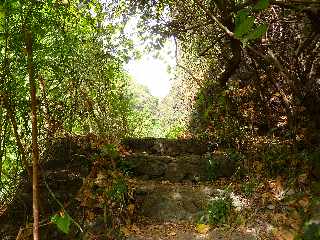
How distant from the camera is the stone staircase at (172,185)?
685 cm

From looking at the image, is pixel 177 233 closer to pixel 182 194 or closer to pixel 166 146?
pixel 182 194

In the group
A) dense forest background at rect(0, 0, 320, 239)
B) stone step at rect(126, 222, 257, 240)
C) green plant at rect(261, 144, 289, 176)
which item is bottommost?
stone step at rect(126, 222, 257, 240)

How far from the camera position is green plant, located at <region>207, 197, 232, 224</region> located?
6842mm

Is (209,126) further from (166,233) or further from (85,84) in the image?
(166,233)

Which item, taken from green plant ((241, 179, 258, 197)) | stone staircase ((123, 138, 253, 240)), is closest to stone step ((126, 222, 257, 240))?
stone staircase ((123, 138, 253, 240))

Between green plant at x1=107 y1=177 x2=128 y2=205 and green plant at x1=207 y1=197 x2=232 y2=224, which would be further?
green plant at x1=107 y1=177 x2=128 y2=205

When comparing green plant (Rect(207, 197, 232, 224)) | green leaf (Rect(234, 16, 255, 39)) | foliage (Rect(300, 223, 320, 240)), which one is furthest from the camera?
green plant (Rect(207, 197, 232, 224))

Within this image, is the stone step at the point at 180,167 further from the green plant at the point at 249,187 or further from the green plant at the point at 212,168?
the green plant at the point at 249,187

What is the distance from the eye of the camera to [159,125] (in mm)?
15531

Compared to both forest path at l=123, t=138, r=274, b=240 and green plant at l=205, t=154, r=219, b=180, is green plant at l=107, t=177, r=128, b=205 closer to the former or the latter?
forest path at l=123, t=138, r=274, b=240

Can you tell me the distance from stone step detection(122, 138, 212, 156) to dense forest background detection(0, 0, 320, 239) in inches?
13.1

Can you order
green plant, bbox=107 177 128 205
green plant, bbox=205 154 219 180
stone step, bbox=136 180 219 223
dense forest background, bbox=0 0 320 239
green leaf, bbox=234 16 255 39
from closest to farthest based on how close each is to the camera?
green leaf, bbox=234 16 255 39 < dense forest background, bbox=0 0 320 239 < green plant, bbox=107 177 128 205 < stone step, bbox=136 180 219 223 < green plant, bbox=205 154 219 180

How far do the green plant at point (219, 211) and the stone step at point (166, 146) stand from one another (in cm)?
279

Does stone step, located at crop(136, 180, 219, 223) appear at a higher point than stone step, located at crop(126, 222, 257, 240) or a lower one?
higher
